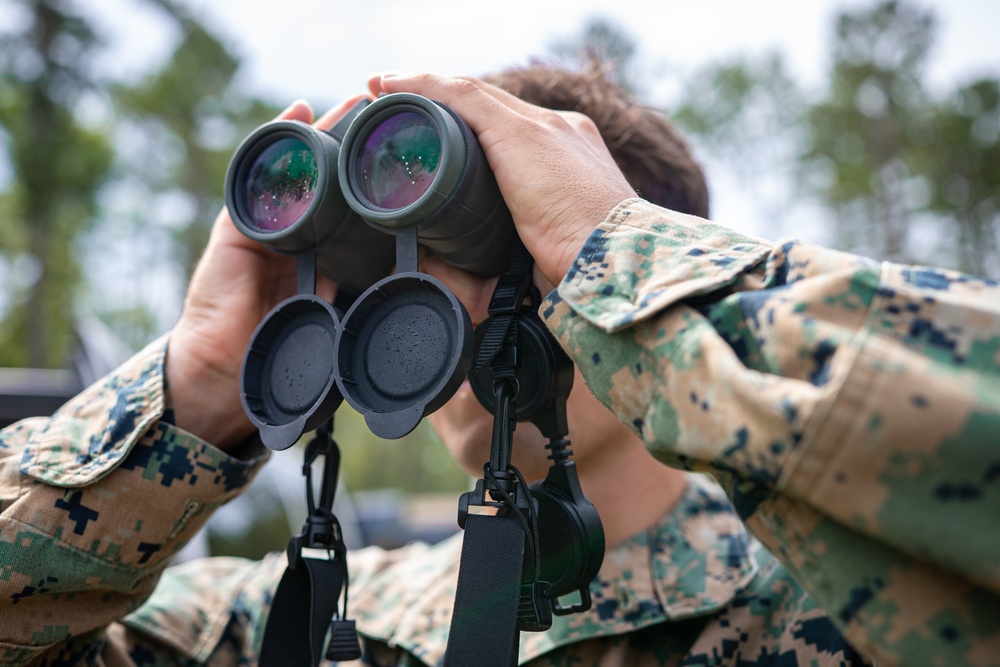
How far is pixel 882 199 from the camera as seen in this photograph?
14.8 metres

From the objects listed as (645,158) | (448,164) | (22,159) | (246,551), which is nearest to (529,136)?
(448,164)

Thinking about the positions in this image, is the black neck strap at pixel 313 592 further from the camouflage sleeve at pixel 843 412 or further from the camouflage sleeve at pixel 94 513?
the camouflage sleeve at pixel 843 412

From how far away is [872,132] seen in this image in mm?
15305

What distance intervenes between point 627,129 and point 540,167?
74cm

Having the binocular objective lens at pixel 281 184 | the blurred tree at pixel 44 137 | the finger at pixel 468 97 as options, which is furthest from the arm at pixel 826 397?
the blurred tree at pixel 44 137

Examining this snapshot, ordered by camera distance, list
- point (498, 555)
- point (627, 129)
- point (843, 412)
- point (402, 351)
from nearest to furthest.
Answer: point (843, 412) < point (498, 555) < point (402, 351) < point (627, 129)

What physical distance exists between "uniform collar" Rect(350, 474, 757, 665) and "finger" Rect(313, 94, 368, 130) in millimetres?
942

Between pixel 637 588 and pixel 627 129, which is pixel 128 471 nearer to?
pixel 637 588

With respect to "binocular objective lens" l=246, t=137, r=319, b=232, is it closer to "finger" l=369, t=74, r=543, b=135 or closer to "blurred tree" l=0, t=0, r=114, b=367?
"finger" l=369, t=74, r=543, b=135

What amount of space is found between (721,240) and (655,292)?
0.14 m

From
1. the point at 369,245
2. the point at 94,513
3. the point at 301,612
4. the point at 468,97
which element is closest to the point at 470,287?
the point at 369,245

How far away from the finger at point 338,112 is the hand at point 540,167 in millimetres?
197

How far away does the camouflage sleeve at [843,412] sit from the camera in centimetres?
72

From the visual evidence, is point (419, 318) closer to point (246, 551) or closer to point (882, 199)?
point (246, 551)
